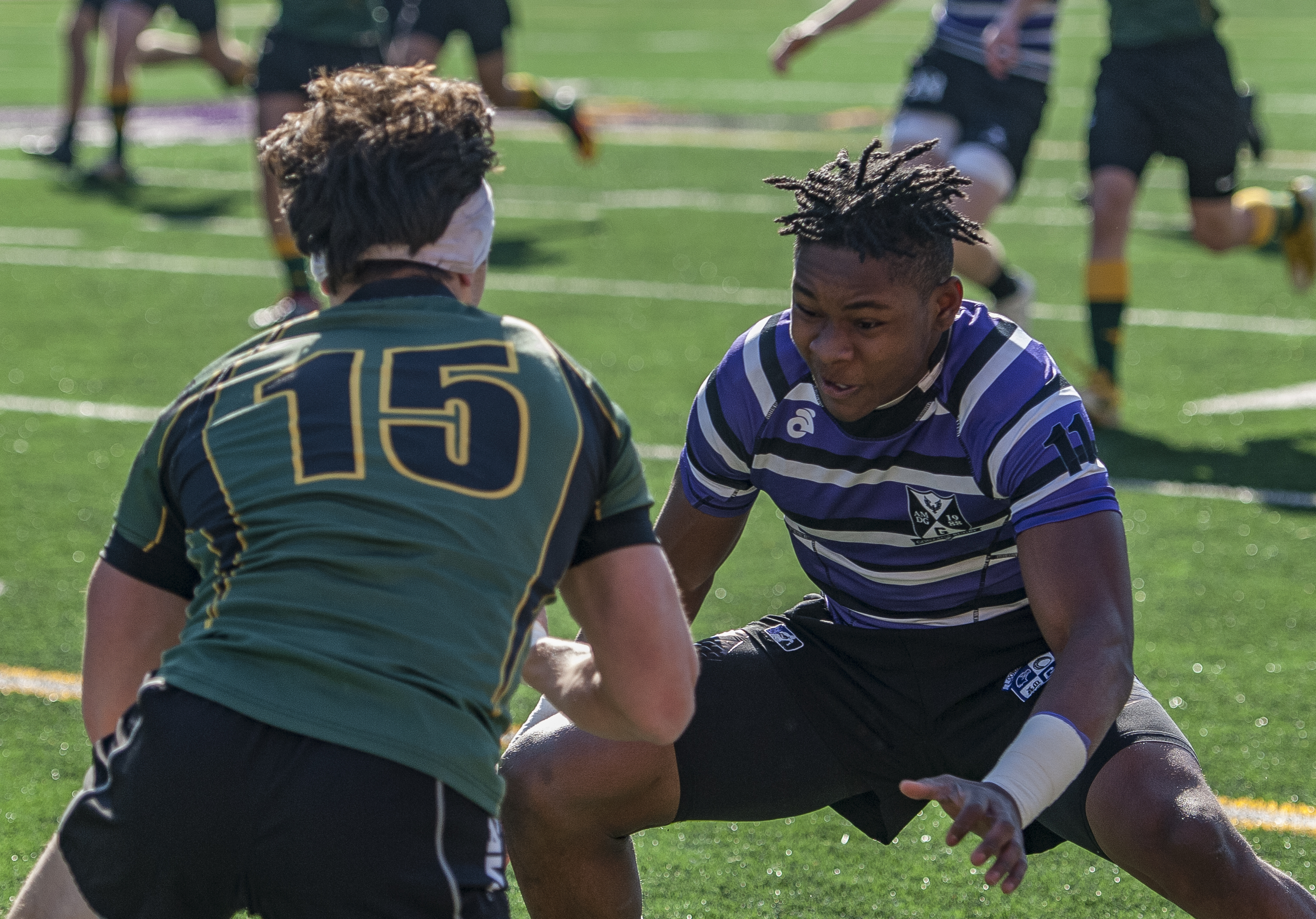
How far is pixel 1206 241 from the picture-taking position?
7016 mm

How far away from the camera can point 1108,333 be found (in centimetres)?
648

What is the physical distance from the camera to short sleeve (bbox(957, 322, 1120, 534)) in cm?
268

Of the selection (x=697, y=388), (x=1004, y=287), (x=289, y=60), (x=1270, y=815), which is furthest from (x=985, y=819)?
(x=289, y=60)

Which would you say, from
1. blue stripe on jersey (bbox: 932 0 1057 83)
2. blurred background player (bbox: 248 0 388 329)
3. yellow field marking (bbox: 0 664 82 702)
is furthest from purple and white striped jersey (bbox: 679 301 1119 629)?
blurred background player (bbox: 248 0 388 329)

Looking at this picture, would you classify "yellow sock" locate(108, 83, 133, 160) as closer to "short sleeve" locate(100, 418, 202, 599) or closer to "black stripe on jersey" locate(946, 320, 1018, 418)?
"black stripe on jersey" locate(946, 320, 1018, 418)

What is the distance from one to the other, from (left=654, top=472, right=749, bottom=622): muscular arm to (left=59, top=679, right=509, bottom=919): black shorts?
119 cm

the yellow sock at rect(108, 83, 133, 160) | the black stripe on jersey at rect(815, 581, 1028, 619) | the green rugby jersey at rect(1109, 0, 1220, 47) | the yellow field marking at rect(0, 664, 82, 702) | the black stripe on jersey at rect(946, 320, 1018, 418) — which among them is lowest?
the yellow sock at rect(108, 83, 133, 160)

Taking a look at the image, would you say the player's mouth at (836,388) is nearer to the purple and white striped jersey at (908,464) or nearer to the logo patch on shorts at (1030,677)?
the purple and white striped jersey at (908,464)

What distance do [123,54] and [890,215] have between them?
33.9ft

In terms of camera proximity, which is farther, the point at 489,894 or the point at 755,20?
the point at 755,20

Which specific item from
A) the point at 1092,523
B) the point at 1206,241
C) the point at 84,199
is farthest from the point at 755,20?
the point at 1092,523

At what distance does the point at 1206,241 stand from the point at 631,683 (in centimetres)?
551

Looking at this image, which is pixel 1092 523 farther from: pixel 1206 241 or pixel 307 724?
pixel 1206 241

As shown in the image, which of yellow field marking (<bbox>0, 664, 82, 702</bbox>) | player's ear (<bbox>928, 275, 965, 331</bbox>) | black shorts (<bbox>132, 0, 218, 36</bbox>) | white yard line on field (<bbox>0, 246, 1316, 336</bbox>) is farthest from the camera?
black shorts (<bbox>132, 0, 218, 36</bbox>)
